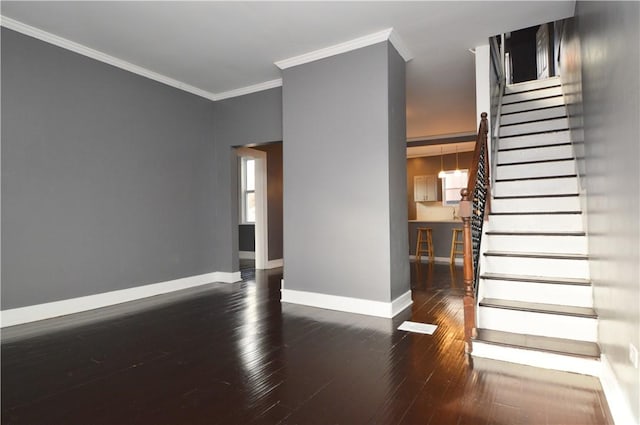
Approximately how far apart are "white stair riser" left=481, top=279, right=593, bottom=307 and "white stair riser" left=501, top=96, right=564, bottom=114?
331 centimetres

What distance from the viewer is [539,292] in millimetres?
2795

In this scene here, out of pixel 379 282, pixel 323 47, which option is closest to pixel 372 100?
pixel 323 47

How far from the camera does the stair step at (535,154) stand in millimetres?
4156

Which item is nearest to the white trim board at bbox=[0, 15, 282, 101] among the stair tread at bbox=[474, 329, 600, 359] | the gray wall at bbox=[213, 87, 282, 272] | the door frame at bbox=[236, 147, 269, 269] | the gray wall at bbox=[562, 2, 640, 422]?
the gray wall at bbox=[213, 87, 282, 272]

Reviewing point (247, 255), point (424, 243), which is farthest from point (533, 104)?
point (247, 255)

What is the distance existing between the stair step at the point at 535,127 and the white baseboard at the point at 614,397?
3291 millimetres

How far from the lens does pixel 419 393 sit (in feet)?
6.72

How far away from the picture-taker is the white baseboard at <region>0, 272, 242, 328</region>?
343 cm

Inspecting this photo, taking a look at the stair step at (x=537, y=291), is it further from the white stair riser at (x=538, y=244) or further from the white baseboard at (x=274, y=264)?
the white baseboard at (x=274, y=264)

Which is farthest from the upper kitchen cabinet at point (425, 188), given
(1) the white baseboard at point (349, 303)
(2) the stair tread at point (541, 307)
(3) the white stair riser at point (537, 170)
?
(2) the stair tread at point (541, 307)

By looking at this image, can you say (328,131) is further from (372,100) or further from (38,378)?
(38,378)

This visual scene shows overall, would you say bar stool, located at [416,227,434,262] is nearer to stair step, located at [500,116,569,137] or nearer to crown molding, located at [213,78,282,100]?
stair step, located at [500,116,569,137]

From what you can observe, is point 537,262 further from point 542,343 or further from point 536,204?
point 536,204

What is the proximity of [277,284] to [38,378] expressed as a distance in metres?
3.29
